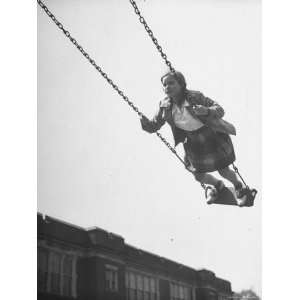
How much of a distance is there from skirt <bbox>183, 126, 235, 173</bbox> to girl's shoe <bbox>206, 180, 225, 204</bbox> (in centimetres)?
16

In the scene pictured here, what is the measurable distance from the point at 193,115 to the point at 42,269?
2.02 m

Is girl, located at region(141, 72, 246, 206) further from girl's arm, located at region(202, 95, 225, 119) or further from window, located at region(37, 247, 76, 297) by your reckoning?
window, located at region(37, 247, 76, 297)

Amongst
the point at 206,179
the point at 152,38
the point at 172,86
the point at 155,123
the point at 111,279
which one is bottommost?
the point at 111,279

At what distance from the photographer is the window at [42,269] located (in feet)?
17.3

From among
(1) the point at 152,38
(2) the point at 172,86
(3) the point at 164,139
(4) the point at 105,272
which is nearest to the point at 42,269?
(4) the point at 105,272

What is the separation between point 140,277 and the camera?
218 inches

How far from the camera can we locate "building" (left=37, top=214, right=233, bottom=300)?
17.3ft

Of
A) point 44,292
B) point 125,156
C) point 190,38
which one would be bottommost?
point 44,292

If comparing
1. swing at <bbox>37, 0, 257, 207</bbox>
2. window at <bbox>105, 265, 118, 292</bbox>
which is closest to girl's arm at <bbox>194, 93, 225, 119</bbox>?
swing at <bbox>37, 0, 257, 207</bbox>

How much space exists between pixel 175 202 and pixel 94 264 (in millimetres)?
975

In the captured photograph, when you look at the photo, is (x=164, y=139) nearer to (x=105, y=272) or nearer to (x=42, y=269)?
(x=105, y=272)

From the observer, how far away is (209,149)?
537 cm
